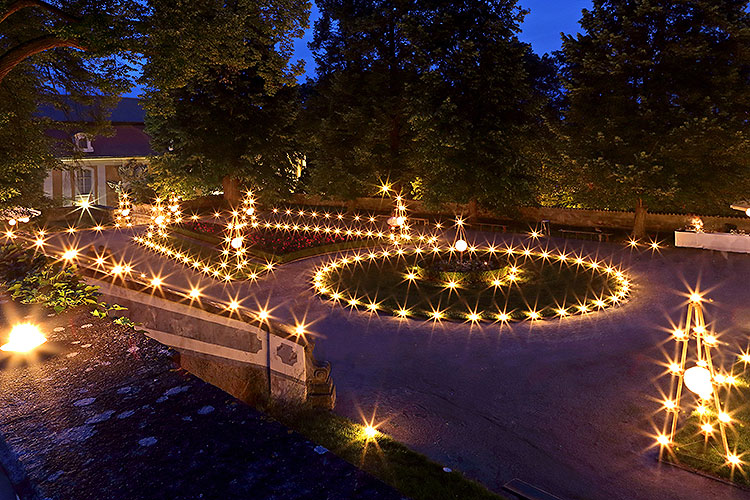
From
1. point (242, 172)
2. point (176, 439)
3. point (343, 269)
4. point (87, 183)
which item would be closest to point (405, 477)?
point (176, 439)

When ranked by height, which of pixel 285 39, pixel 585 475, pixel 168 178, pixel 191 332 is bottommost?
pixel 585 475

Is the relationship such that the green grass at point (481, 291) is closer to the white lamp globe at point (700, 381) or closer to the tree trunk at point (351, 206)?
the white lamp globe at point (700, 381)

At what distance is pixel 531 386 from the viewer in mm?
9922

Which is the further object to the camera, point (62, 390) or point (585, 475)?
point (585, 475)

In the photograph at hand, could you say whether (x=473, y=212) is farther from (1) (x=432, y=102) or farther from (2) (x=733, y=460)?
(2) (x=733, y=460)

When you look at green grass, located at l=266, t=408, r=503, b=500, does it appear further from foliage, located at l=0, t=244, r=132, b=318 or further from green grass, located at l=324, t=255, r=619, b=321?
green grass, located at l=324, t=255, r=619, b=321

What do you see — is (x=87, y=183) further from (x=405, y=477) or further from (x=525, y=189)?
(x=405, y=477)

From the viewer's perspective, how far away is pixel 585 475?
7121 mm

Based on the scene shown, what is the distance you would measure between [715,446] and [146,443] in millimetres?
8483

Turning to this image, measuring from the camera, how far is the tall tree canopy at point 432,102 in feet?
86.7

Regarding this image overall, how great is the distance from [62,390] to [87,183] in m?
43.6

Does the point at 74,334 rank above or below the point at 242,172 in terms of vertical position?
below

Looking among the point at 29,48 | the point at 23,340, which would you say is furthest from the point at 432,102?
the point at 23,340

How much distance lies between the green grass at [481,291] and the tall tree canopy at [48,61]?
951cm
